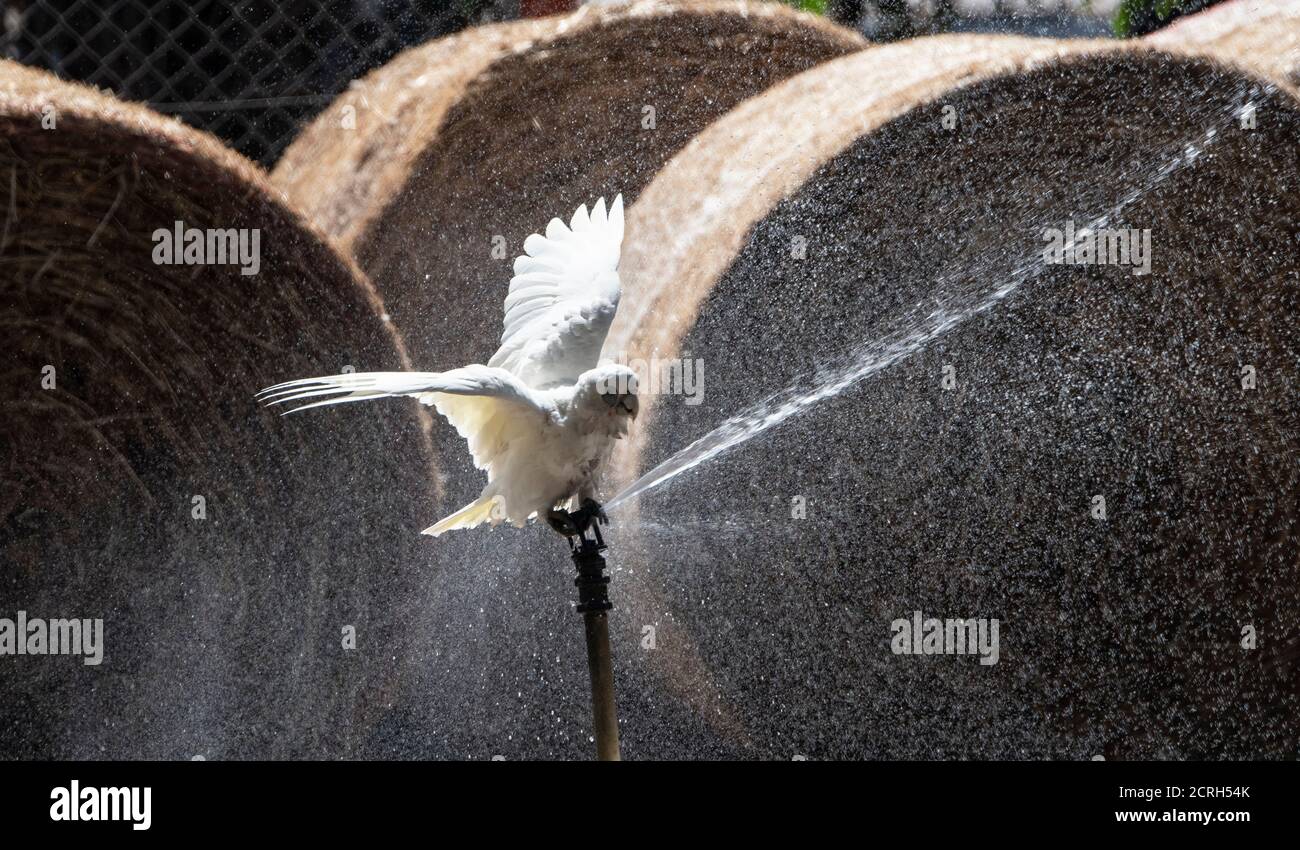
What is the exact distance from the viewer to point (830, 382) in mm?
1965

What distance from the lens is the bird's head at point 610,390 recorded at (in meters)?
1.47

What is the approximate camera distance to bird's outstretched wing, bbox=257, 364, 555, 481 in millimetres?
1382

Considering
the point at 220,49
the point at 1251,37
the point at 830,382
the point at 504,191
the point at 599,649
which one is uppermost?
the point at 220,49

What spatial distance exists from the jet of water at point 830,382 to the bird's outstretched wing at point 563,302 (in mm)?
289

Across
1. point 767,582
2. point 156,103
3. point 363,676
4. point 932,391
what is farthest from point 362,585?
point 156,103

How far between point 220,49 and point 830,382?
1.61 m

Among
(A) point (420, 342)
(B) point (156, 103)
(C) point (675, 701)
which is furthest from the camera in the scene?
(B) point (156, 103)

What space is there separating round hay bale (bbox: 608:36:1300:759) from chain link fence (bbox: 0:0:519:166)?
1.28 m

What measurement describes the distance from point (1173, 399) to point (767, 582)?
590mm

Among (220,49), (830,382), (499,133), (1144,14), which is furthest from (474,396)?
(1144,14)

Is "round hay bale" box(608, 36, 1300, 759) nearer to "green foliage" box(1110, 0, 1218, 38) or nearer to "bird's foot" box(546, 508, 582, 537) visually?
"bird's foot" box(546, 508, 582, 537)

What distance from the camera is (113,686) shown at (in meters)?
2.15

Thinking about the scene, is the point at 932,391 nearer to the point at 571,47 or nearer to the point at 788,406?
the point at 788,406

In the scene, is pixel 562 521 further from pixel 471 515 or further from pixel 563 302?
pixel 563 302
